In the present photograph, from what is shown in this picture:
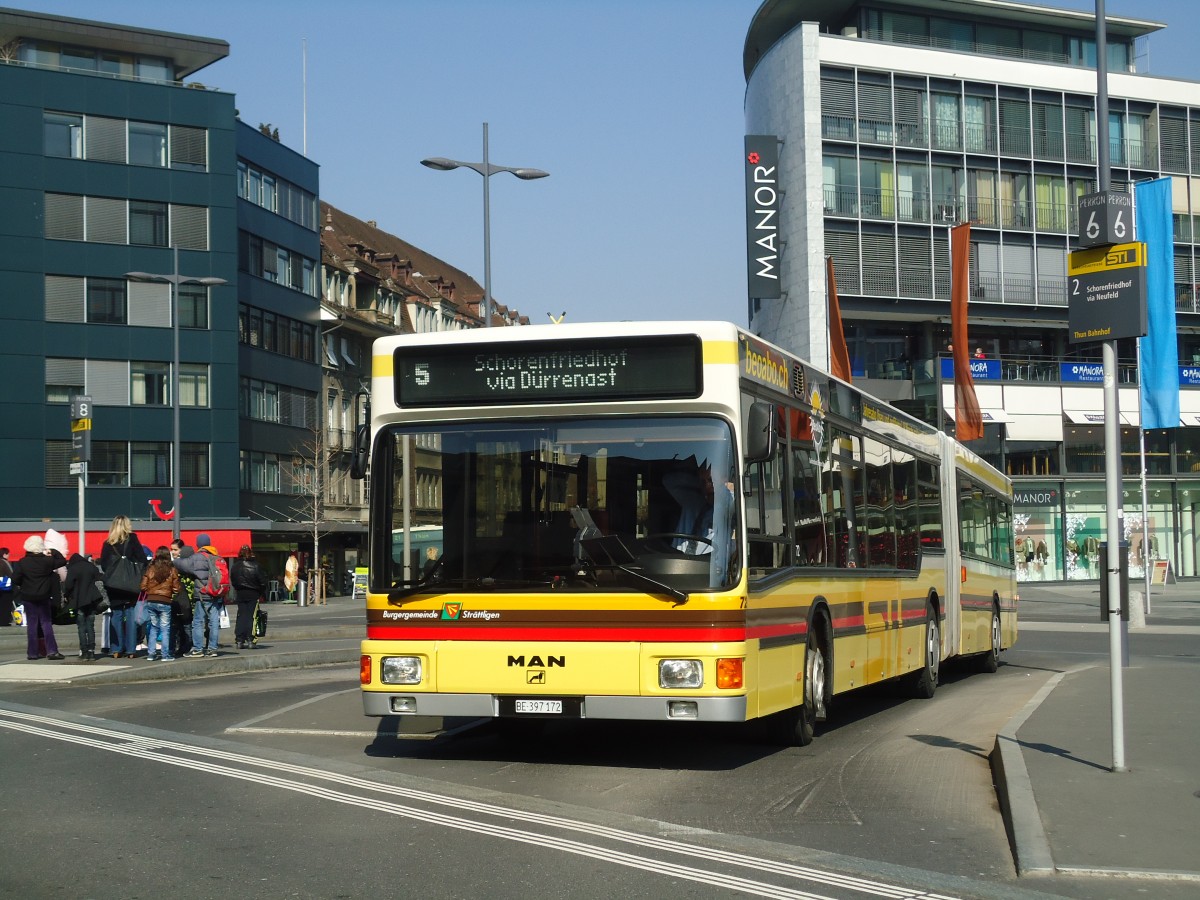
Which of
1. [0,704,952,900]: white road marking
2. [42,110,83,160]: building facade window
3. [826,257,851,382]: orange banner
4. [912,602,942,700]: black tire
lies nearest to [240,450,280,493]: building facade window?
[42,110,83,160]: building facade window

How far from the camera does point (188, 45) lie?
62750 millimetres

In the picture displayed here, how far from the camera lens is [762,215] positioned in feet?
179

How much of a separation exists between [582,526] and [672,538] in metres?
0.61

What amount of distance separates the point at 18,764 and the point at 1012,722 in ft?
25.3

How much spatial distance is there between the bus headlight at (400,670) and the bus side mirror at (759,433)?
2671 mm

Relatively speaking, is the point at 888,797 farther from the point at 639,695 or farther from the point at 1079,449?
the point at 1079,449

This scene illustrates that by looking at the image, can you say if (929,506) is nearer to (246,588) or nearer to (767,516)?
(767,516)

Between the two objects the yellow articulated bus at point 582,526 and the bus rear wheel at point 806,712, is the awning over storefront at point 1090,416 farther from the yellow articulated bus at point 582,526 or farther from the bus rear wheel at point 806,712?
the yellow articulated bus at point 582,526

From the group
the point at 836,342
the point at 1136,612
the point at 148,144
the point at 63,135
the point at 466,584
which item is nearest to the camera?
the point at 466,584

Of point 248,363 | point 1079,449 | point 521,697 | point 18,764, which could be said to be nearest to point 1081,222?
point 521,697

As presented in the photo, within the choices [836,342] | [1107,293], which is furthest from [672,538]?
[836,342]

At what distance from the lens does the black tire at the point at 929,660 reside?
56.8 feet

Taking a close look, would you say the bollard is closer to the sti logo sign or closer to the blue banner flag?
the blue banner flag

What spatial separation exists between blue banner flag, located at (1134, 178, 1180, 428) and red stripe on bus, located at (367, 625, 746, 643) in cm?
2304
